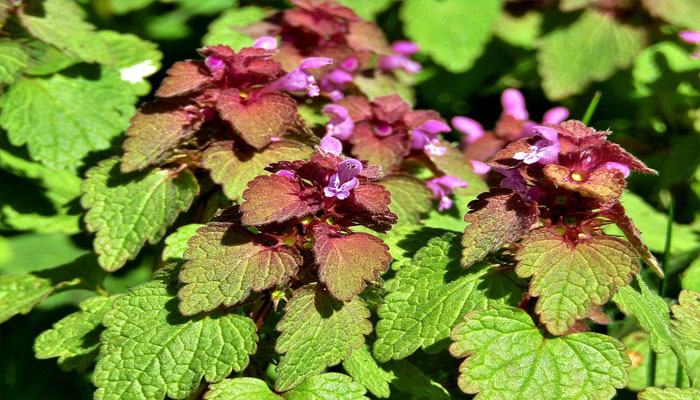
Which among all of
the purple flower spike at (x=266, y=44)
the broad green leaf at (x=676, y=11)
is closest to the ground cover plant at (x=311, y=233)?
the purple flower spike at (x=266, y=44)

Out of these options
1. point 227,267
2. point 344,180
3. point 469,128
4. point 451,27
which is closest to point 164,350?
point 227,267

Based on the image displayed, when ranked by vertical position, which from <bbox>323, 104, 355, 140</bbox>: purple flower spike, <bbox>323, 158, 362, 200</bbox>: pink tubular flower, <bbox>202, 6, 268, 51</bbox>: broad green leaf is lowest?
<bbox>202, 6, 268, 51</bbox>: broad green leaf

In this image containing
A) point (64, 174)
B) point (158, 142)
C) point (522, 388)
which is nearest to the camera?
point (522, 388)

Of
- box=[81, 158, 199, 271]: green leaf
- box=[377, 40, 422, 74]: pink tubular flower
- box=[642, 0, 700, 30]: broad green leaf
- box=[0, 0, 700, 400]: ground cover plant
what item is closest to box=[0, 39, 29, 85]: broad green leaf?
box=[0, 0, 700, 400]: ground cover plant

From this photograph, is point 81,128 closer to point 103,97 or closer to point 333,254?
point 103,97

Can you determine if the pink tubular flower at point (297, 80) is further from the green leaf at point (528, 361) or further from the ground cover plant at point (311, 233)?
the green leaf at point (528, 361)

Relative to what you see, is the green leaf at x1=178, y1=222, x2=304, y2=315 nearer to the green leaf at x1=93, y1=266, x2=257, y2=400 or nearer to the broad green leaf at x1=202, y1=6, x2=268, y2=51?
the green leaf at x1=93, y1=266, x2=257, y2=400

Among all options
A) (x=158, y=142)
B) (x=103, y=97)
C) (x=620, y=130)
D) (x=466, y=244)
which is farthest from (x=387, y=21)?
(x=466, y=244)

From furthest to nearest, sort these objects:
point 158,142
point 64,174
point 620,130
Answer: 1. point 620,130
2. point 64,174
3. point 158,142
